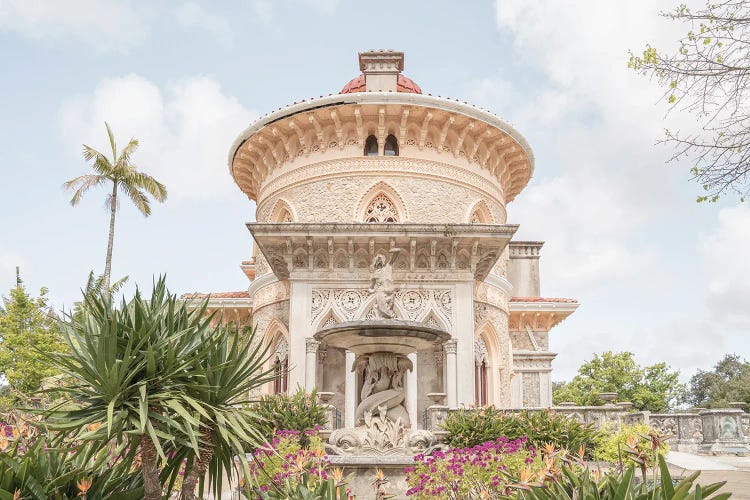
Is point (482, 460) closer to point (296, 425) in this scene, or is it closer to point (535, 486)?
point (535, 486)

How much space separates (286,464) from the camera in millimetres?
7664

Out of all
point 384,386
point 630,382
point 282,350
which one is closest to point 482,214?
point 282,350

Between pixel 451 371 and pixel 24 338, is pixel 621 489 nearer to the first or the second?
pixel 451 371

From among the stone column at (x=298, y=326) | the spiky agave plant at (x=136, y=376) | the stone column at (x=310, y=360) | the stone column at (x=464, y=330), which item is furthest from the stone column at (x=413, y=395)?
the spiky agave plant at (x=136, y=376)

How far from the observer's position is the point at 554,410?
13.5m

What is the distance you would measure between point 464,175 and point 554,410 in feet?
31.1

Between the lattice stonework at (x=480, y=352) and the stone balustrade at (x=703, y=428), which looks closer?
the stone balustrade at (x=703, y=428)

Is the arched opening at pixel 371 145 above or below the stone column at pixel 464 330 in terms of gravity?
above

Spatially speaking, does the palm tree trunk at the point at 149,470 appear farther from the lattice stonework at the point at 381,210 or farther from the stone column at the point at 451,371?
the lattice stonework at the point at 381,210

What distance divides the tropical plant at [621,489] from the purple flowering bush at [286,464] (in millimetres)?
1892

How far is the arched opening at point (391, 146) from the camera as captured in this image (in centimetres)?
2094

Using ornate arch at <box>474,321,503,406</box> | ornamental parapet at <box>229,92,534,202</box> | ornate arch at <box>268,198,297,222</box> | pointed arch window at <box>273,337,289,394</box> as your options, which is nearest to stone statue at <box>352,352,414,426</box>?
pointed arch window at <box>273,337,289,394</box>

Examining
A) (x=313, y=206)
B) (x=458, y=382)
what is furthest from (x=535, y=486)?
(x=313, y=206)

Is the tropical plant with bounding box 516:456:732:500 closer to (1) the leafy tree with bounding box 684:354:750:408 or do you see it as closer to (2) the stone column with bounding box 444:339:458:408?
(2) the stone column with bounding box 444:339:458:408
